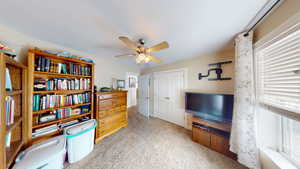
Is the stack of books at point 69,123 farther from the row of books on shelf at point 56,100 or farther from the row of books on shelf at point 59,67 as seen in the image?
the row of books on shelf at point 59,67

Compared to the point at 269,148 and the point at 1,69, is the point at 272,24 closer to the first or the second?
the point at 269,148

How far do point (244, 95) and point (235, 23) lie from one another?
111cm

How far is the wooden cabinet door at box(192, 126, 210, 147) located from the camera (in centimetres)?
175

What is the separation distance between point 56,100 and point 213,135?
319 cm

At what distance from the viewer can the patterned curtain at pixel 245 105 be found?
4.07ft

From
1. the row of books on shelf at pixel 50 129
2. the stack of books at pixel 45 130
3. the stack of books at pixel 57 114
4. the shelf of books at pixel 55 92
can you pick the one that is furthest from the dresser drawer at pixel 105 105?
the stack of books at pixel 45 130

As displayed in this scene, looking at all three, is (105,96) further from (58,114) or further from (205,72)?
(205,72)

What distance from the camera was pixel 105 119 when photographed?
2.09 metres

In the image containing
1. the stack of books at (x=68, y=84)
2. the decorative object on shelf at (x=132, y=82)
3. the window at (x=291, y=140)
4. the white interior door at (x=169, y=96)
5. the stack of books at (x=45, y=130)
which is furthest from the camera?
the decorative object on shelf at (x=132, y=82)

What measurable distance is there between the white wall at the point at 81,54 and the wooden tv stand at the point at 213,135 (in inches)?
117

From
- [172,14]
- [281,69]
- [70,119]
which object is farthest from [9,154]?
[281,69]

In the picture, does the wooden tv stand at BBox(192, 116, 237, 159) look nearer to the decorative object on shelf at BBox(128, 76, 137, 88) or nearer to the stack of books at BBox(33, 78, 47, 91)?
the decorative object on shelf at BBox(128, 76, 137, 88)

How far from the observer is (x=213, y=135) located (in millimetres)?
1683

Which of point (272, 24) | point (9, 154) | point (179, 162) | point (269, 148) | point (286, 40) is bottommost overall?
point (179, 162)
